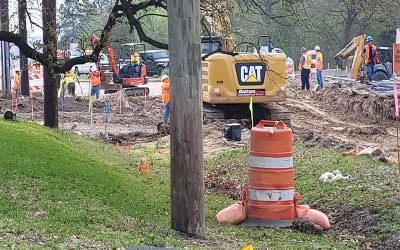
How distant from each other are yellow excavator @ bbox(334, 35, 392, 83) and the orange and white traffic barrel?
927 inches

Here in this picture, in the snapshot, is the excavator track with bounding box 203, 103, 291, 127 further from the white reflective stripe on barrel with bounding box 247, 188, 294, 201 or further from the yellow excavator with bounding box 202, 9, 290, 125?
the white reflective stripe on barrel with bounding box 247, 188, 294, 201

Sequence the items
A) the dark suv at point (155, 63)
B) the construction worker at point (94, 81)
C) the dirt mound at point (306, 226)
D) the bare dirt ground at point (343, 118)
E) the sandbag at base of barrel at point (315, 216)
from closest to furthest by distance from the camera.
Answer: the dirt mound at point (306, 226) → the sandbag at base of barrel at point (315, 216) → the bare dirt ground at point (343, 118) → the construction worker at point (94, 81) → the dark suv at point (155, 63)

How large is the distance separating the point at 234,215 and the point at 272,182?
651 millimetres

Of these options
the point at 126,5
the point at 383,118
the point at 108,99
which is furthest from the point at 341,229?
the point at 108,99

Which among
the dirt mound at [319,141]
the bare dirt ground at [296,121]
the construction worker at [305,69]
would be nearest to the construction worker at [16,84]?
the bare dirt ground at [296,121]

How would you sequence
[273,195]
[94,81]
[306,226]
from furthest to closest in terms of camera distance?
[94,81]
[273,195]
[306,226]

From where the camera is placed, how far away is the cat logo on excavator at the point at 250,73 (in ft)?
70.5

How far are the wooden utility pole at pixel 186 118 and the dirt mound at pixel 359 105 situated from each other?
670 inches

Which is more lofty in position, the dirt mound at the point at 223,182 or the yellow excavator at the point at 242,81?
the yellow excavator at the point at 242,81

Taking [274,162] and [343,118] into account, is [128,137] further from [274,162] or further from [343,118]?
[274,162]

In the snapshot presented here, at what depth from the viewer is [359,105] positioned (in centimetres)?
2725

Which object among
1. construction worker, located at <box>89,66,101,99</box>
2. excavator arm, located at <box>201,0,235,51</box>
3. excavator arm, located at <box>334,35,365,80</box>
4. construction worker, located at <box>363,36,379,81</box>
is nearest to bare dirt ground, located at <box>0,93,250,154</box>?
construction worker, located at <box>89,66,101,99</box>

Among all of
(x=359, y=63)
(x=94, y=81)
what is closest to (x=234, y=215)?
(x=94, y=81)

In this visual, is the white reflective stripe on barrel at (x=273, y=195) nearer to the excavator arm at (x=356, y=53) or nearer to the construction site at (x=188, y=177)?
the construction site at (x=188, y=177)
